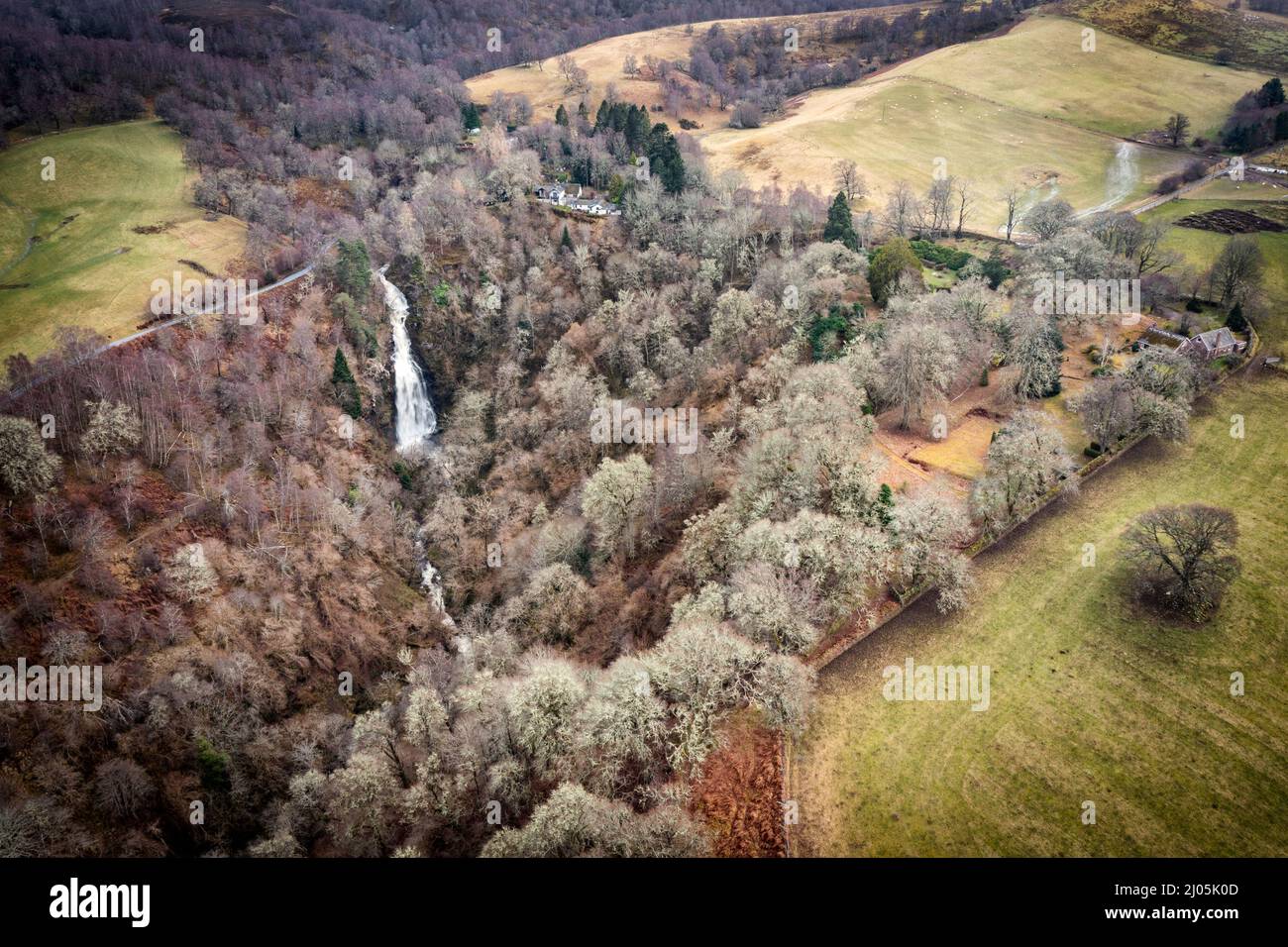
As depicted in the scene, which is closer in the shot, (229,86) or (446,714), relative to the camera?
(446,714)

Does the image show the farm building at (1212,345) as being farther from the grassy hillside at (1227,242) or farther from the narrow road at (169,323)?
the narrow road at (169,323)

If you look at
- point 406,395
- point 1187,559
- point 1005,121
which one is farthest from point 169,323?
point 1005,121

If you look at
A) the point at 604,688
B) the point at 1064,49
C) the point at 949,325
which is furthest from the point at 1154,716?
the point at 1064,49

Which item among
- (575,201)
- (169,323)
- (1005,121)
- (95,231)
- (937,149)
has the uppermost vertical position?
(1005,121)

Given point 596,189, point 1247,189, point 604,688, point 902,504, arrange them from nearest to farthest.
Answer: point 604,688, point 902,504, point 1247,189, point 596,189

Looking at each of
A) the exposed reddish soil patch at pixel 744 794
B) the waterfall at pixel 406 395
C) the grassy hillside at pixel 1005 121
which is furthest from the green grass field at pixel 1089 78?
the exposed reddish soil patch at pixel 744 794

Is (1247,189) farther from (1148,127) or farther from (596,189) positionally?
(596,189)

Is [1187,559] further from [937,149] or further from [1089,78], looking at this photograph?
[1089,78]
